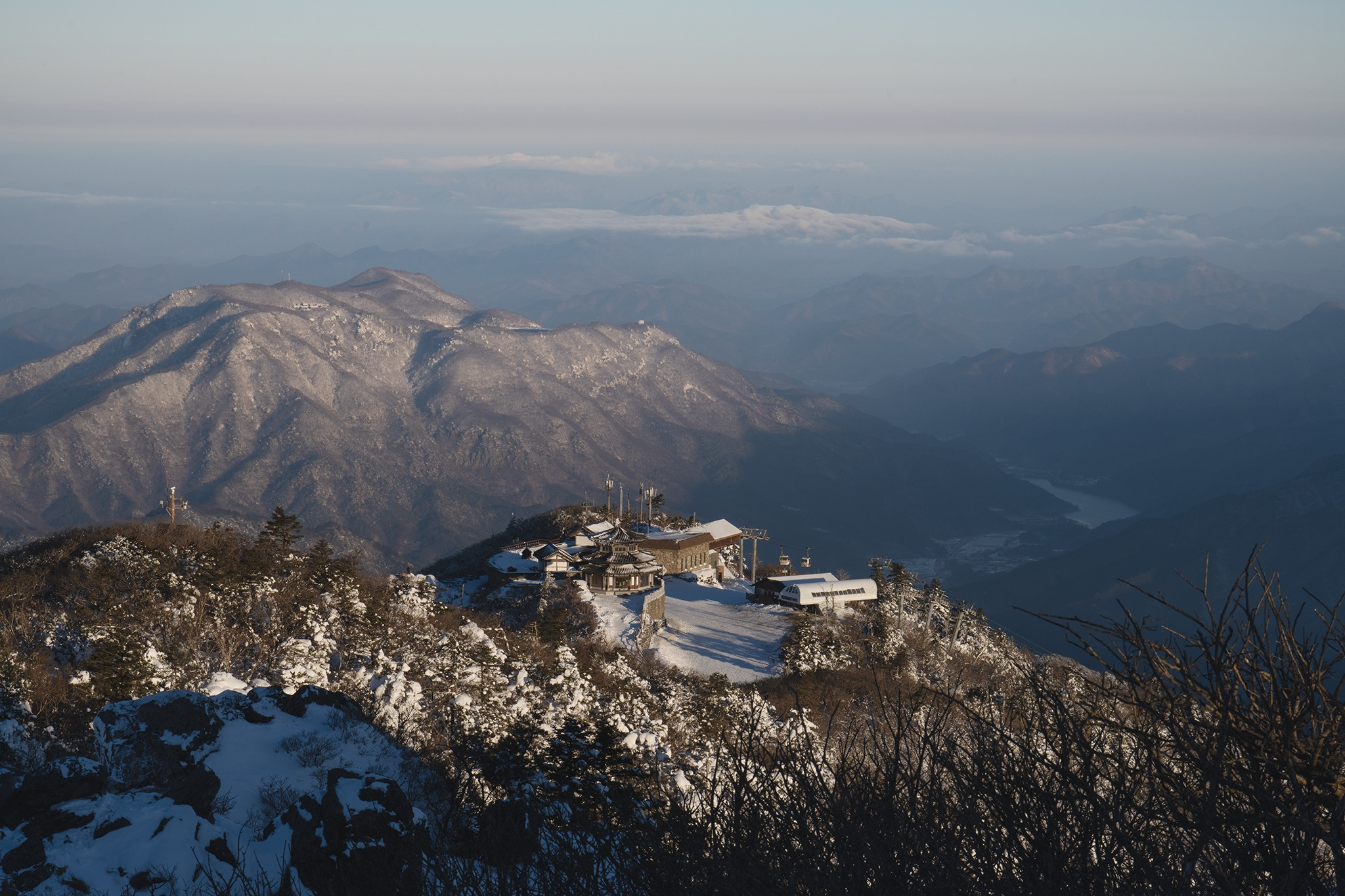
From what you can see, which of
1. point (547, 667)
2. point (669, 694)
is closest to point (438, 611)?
point (547, 667)

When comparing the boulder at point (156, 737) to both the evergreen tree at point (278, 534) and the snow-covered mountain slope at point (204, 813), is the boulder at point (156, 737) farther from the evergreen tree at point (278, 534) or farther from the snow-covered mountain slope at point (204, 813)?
the evergreen tree at point (278, 534)

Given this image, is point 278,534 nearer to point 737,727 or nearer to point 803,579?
point 737,727

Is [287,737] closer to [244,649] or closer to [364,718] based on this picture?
[364,718]

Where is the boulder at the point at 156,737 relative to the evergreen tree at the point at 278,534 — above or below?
above

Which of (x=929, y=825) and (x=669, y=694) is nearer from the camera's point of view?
(x=929, y=825)

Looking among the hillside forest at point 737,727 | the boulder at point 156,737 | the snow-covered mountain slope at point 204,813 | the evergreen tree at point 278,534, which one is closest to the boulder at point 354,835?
the snow-covered mountain slope at point 204,813

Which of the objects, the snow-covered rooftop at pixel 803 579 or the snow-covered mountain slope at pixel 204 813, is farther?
the snow-covered rooftop at pixel 803 579

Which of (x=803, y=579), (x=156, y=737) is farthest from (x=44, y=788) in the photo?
(x=803, y=579)

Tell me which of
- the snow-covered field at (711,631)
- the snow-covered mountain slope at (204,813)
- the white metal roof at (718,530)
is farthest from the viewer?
the white metal roof at (718,530)

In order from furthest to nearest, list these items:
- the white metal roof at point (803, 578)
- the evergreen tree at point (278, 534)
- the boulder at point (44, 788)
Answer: the white metal roof at point (803, 578) → the evergreen tree at point (278, 534) → the boulder at point (44, 788)
